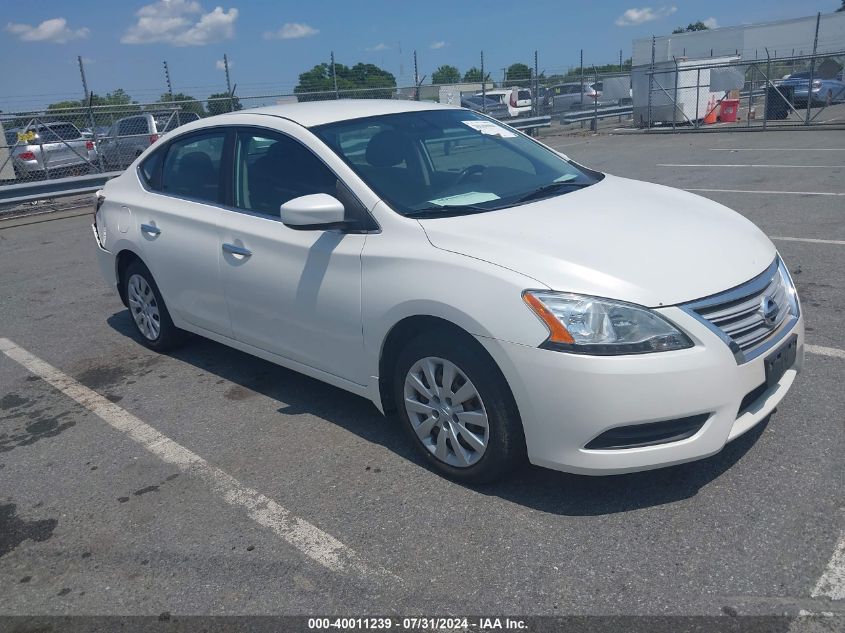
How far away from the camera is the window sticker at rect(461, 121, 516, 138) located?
A: 4.72 metres

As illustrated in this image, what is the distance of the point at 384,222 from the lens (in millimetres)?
3660

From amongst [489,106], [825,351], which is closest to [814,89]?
[489,106]

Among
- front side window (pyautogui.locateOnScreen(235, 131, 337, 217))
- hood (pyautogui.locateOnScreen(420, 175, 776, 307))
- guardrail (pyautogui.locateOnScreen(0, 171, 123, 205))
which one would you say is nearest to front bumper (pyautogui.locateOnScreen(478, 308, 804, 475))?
hood (pyautogui.locateOnScreen(420, 175, 776, 307))

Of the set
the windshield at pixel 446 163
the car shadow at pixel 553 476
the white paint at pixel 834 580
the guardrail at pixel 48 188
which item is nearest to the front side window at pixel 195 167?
the windshield at pixel 446 163

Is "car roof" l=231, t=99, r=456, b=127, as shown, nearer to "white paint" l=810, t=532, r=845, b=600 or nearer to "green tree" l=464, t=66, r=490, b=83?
"white paint" l=810, t=532, r=845, b=600

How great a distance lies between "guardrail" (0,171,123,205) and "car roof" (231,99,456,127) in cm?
978

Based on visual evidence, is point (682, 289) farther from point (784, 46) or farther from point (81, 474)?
point (784, 46)

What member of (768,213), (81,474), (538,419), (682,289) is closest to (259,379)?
(81,474)

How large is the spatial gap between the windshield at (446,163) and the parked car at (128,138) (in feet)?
42.2

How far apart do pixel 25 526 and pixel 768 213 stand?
8107mm

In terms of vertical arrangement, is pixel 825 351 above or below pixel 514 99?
below

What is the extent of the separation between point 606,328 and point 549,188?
142 cm

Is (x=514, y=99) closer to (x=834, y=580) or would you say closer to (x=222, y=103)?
(x=222, y=103)

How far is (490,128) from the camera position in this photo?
15.8 ft
